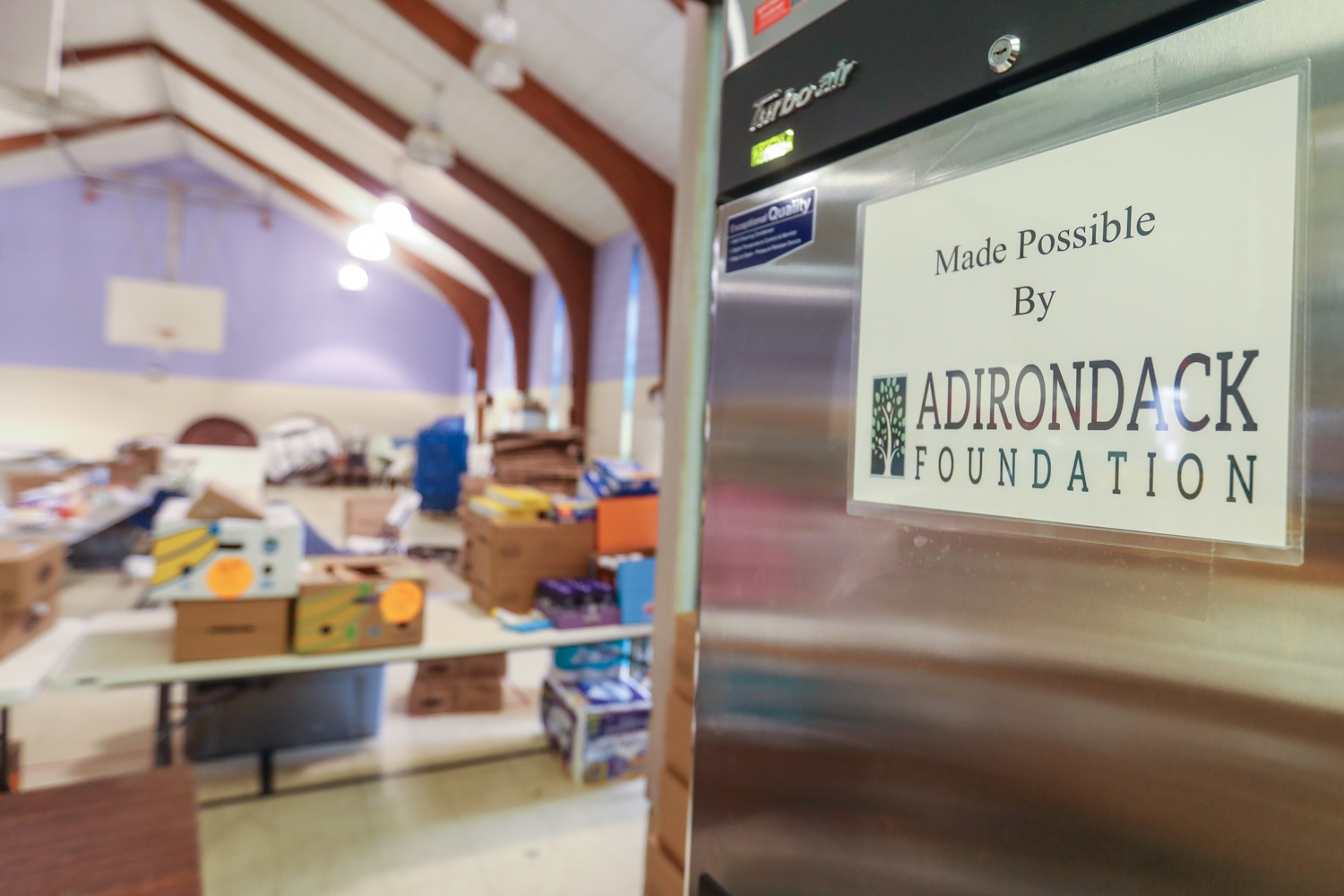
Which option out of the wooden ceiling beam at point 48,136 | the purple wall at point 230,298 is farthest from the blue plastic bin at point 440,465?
the wooden ceiling beam at point 48,136

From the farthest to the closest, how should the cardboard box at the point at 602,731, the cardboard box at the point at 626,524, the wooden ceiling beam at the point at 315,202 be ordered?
the wooden ceiling beam at the point at 315,202
the cardboard box at the point at 626,524
the cardboard box at the point at 602,731

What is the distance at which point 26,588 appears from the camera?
2.09m

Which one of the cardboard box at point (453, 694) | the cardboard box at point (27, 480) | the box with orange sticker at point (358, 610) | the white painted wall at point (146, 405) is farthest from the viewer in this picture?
the white painted wall at point (146, 405)

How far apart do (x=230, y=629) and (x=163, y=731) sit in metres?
0.64

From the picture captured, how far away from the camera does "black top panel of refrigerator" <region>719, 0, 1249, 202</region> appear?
0.42 metres

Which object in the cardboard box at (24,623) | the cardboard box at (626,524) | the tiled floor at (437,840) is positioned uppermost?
the cardboard box at (626,524)

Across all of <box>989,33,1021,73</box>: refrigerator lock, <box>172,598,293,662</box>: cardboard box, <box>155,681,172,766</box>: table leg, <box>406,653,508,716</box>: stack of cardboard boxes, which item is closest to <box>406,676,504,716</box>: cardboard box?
<box>406,653,508,716</box>: stack of cardboard boxes

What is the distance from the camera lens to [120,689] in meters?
3.62

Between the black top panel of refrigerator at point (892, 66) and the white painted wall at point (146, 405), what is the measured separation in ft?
43.8

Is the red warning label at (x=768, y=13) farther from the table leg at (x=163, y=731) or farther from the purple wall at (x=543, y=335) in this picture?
the purple wall at (x=543, y=335)

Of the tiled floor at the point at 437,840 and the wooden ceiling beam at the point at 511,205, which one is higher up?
the wooden ceiling beam at the point at 511,205

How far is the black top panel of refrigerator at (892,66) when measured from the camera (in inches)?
16.7

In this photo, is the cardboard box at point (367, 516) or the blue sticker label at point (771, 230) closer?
the blue sticker label at point (771, 230)

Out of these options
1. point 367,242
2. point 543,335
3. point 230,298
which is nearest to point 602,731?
point 367,242
